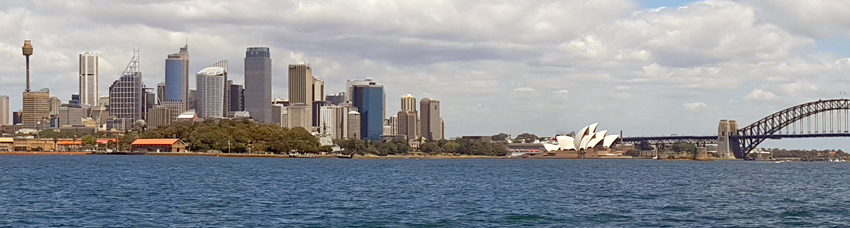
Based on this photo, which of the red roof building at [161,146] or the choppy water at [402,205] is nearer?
the choppy water at [402,205]

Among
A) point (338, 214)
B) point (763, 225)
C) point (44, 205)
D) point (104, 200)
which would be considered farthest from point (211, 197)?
point (763, 225)

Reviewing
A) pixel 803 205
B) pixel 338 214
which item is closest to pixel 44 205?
pixel 338 214

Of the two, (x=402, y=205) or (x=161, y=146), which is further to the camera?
(x=161, y=146)

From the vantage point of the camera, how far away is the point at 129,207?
4241 cm

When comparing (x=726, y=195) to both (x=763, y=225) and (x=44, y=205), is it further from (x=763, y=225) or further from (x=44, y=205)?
(x=44, y=205)

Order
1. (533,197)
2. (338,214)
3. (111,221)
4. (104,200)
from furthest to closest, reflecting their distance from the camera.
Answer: (533,197)
(104,200)
(338,214)
(111,221)

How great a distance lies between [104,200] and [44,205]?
3.19m

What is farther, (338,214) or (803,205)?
(803,205)

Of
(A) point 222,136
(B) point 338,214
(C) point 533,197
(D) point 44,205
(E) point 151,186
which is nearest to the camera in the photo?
(B) point 338,214

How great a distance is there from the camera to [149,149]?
197 metres

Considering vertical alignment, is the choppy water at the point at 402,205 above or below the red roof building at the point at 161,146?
below

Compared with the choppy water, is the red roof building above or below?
above

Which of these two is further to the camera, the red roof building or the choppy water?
the red roof building

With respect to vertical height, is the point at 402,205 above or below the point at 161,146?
below
